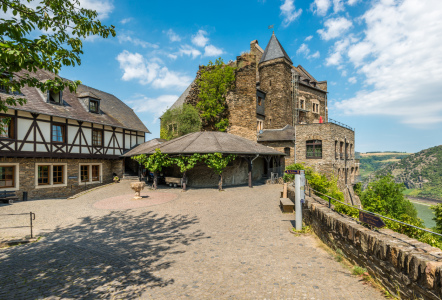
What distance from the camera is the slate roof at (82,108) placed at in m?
15.8

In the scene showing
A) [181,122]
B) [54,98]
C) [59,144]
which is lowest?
[59,144]

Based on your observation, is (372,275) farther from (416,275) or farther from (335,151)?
(335,151)

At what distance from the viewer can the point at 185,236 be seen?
702 cm

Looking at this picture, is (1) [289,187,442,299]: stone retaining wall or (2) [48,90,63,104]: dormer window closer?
(1) [289,187,442,299]: stone retaining wall

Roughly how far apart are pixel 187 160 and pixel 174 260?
10070mm

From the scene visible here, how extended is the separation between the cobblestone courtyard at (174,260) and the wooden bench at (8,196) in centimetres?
566

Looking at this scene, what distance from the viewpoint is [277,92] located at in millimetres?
28719

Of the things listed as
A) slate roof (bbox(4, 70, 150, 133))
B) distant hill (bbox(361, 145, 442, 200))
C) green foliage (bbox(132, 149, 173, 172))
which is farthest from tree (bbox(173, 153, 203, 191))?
distant hill (bbox(361, 145, 442, 200))

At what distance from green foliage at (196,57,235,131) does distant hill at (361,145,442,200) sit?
311 ft

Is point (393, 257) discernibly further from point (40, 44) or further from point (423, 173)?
point (423, 173)

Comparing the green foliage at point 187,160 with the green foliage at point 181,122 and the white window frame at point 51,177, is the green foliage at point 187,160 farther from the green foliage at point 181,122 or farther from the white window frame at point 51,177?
the green foliage at point 181,122

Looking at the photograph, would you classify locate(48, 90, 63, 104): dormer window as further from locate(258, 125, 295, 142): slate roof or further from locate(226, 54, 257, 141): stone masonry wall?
locate(258, 125, 295, 142): slate roof

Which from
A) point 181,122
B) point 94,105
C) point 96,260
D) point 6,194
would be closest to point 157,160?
point 6,194

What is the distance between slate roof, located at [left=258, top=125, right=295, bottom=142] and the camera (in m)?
24.8
